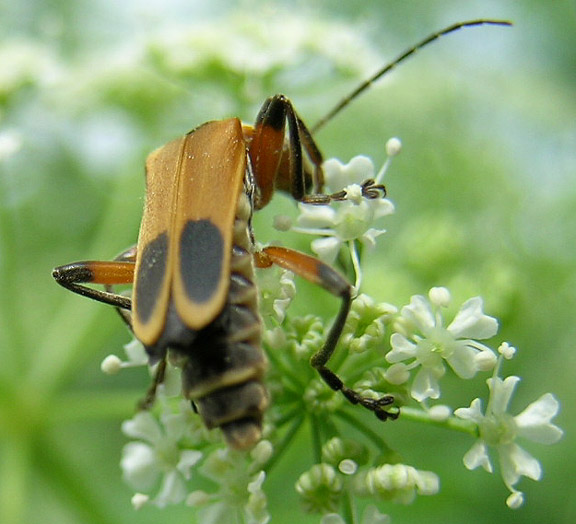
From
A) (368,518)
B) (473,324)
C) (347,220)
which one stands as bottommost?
(368,518)

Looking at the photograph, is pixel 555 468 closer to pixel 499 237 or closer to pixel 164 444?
pixel 499 237

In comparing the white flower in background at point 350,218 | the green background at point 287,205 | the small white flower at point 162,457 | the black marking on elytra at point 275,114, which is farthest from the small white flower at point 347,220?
the green background at point 287,205

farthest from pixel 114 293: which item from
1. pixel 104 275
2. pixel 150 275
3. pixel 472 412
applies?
pixel 472 412

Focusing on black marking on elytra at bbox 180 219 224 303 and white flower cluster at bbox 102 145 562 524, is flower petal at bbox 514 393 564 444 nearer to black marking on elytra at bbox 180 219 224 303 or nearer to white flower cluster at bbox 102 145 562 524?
white flower cluster at bbox 102 145 562 524

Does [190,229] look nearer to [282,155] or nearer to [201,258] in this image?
[201,258]

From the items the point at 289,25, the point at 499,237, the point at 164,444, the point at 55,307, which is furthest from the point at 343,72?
the point at 164,444

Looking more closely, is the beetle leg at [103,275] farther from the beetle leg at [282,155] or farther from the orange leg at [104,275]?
the beetle leg at [282,155]

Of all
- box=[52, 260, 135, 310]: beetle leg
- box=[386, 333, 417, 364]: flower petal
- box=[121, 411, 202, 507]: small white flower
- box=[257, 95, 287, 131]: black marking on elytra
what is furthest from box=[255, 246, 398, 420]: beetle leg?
box=[257, 95, 287, 131]: black marking on elytra
